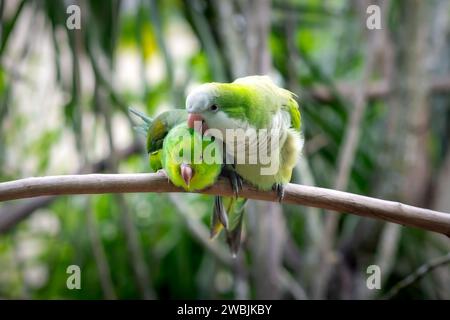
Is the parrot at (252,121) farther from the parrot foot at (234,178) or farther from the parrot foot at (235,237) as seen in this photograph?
the parrot foot at (235,237)

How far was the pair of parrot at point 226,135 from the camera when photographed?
4.40 ft

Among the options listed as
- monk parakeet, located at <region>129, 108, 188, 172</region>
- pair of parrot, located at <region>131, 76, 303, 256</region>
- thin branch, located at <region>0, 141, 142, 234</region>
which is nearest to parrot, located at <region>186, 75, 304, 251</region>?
pair of parrot, located at <region>131, 76, 303, 256</region>

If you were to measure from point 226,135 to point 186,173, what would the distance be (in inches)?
5.9

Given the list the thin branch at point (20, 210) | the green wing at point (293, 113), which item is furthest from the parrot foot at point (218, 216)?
the thin branch at point (20, 210)

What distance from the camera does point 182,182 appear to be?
1317 millimetres

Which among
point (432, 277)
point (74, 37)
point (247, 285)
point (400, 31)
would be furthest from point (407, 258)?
point (74, 37)

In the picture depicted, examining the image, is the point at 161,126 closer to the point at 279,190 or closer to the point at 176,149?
the point at 176,149

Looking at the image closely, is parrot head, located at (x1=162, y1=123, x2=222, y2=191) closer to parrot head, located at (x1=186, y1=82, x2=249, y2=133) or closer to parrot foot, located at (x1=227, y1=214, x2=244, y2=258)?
parrot head, located at (x1=186, y1=82, x2=249, y2=133)

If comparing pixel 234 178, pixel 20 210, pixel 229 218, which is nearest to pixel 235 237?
pixel 229 218

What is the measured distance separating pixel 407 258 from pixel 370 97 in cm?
87

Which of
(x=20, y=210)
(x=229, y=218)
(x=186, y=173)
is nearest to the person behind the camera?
(x=186, y=173)

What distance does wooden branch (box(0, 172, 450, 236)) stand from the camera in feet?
4.08

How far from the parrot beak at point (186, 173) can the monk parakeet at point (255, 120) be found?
0.31ft

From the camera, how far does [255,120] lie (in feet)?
4.72
